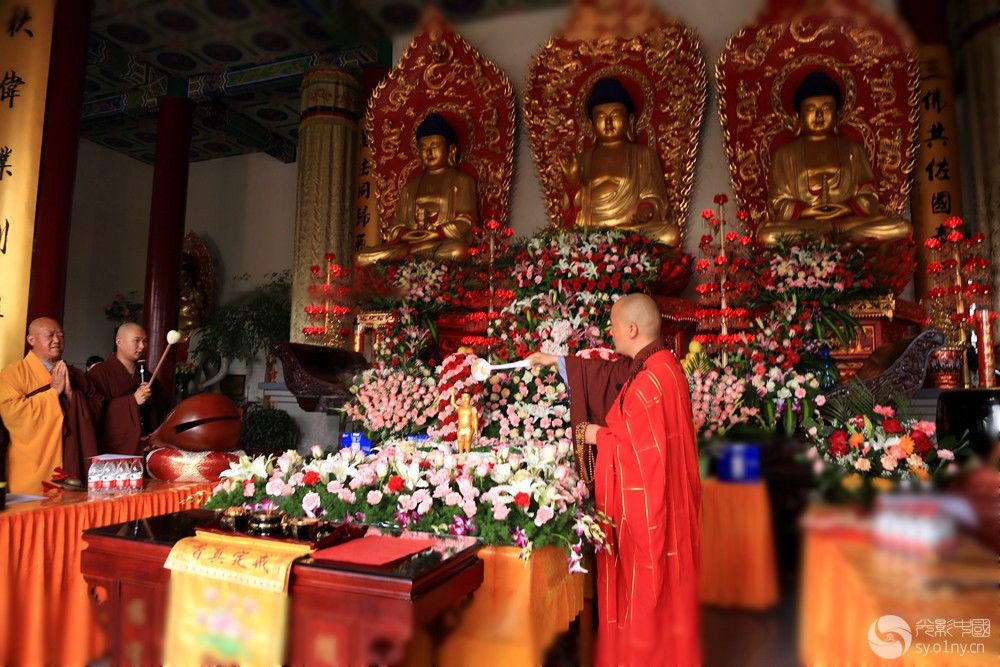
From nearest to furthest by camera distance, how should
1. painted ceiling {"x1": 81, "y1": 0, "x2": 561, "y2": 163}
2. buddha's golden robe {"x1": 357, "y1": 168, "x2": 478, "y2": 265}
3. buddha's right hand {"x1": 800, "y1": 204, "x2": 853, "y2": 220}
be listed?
buddha's right hand {"x1": 800, "y1": 204, "x2": 853, "y2": 220}
buddha's golden robe {"x1": 357, "y1": 168, "x2": 478, "y2": 265}
painted ceiling {"x1": 81, "y1": 0, "x2": 561, "y2": 163}

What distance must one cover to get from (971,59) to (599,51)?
9.84 feet

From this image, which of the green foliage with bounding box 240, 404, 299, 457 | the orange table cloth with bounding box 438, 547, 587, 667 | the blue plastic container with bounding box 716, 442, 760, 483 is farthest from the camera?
the green foliage with bounding box 240, 404, 299, 457

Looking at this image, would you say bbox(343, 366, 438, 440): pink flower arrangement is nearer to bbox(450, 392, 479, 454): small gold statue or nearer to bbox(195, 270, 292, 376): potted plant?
bbox(450, 392, 479, 454): small gold statue

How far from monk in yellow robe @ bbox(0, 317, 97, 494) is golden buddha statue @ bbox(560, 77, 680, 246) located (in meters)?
3.82

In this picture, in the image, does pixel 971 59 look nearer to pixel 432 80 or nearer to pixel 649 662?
pixel 432 80

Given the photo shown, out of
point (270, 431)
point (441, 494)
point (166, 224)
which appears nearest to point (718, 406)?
point (441, 494)

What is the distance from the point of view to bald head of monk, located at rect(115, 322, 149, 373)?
375cm

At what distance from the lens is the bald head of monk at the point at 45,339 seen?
3.43 m

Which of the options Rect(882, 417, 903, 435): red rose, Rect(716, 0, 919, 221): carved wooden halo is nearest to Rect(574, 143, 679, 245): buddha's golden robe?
Rect(716, 0, 919, 221): carved wooden halo

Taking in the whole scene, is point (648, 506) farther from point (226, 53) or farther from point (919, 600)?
point (226, 53)

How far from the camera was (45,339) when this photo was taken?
3.45m

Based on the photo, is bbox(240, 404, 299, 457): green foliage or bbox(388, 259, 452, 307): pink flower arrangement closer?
bbox(388, 259, 452, 307): pink flower arrangement

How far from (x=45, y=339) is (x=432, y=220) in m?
3.55

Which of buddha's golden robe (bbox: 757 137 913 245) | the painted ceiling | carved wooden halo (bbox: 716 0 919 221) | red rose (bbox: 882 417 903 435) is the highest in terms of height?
the painted ceiling
